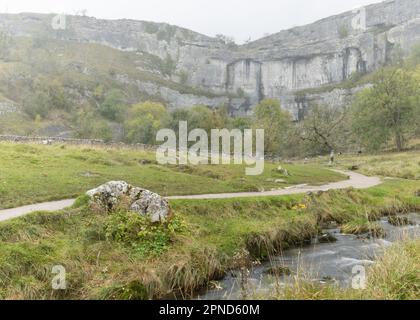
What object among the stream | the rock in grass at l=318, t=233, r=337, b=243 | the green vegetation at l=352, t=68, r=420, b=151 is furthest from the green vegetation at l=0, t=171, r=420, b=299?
the green vegetation at l=352, t=68, r=420, b=151

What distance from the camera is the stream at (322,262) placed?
1448 centimetres

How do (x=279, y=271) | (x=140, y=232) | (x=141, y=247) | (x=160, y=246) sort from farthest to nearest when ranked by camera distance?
(x=140, y=232)
(x=160, y=246)
(x=141, y=247)
(x=279, y=271)

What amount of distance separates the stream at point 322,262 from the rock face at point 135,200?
14.8ft

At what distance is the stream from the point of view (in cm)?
1448

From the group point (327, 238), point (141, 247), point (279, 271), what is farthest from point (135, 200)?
point (327, 238)

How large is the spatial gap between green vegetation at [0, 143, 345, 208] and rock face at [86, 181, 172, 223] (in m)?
5.24

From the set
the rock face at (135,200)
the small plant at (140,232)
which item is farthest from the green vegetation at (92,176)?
the small plant at (140,232)

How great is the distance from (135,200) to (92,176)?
13.7 m

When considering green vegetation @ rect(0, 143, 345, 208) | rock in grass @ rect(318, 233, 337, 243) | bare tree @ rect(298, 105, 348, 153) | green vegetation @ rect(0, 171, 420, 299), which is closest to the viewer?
green vegetation @ rect(0, 171, 420, 299)

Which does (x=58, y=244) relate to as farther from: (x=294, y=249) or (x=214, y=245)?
(x=294, y=249)

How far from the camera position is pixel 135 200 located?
20.3 metres

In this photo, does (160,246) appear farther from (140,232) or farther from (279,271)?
(279,271)

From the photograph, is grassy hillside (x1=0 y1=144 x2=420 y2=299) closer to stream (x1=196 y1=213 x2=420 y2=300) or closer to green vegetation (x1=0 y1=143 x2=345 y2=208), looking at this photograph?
green vegetation (x1=0 y1=143 x2=345 y2=208)
